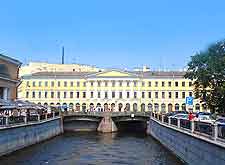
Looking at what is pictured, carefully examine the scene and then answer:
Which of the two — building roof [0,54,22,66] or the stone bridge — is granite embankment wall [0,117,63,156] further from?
the stone bridge

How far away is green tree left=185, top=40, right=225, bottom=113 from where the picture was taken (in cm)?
5525

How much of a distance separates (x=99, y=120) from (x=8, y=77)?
2052 cm

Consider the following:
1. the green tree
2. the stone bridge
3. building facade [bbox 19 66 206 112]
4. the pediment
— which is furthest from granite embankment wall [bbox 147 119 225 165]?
the pediment

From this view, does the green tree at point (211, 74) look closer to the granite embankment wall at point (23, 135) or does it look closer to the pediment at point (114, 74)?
the granite embankment wall at point (23, 135)

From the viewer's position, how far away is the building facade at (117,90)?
118250 millimetres

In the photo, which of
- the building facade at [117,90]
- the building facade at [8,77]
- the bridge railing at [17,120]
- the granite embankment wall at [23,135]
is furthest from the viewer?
the building facade at [117,90]

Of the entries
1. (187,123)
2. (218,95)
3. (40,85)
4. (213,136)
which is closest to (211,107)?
(218,95)

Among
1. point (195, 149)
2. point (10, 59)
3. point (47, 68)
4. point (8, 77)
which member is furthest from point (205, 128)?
point (47, 68)

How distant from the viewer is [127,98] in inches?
4702

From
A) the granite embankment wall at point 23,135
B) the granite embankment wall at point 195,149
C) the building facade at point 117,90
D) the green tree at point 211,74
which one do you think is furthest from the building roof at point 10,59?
the building facade at point 117,90

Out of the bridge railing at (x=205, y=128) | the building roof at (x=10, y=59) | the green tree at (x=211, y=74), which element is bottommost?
the bridge railing at (x=205, y=128)

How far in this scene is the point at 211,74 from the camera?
185 feet

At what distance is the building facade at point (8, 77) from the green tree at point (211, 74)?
27.1 meters

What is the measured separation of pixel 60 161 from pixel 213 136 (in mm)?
14761
